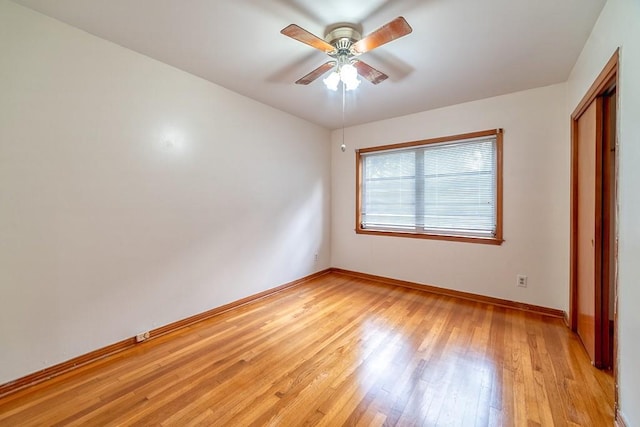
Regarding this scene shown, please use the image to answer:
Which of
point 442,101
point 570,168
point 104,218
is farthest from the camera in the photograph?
point 442,101

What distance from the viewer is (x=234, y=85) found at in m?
2.86

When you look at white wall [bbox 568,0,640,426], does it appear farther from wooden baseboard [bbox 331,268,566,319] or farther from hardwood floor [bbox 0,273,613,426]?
wooden baseboard [bbox 331,268,566,319]

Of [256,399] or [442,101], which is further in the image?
[442,101]

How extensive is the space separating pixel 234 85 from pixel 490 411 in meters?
3.41

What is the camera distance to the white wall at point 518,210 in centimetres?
278

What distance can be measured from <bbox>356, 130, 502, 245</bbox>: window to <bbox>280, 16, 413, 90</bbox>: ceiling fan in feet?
5.81

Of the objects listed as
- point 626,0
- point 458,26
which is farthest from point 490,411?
point 458,26

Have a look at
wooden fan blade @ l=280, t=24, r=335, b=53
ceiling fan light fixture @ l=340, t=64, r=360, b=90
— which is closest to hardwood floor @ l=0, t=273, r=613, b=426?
ceiling fan light fixture @ l=340, t=64, r=360, b=90

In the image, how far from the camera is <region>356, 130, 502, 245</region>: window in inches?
127

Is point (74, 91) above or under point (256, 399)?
above

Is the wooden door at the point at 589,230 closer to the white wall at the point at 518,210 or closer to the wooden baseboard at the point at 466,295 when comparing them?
the white wall at the point at 518,210

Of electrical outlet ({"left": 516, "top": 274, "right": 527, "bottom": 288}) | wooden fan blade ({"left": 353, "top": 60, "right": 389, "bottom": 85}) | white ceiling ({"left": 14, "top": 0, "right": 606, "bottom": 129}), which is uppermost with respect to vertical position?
white ceiling ({"left": 14, "top": 0, "right": 606, "bottom": 129})

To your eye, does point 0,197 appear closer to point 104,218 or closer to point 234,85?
point 104,218

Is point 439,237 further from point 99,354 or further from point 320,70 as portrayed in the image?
point 99,354
